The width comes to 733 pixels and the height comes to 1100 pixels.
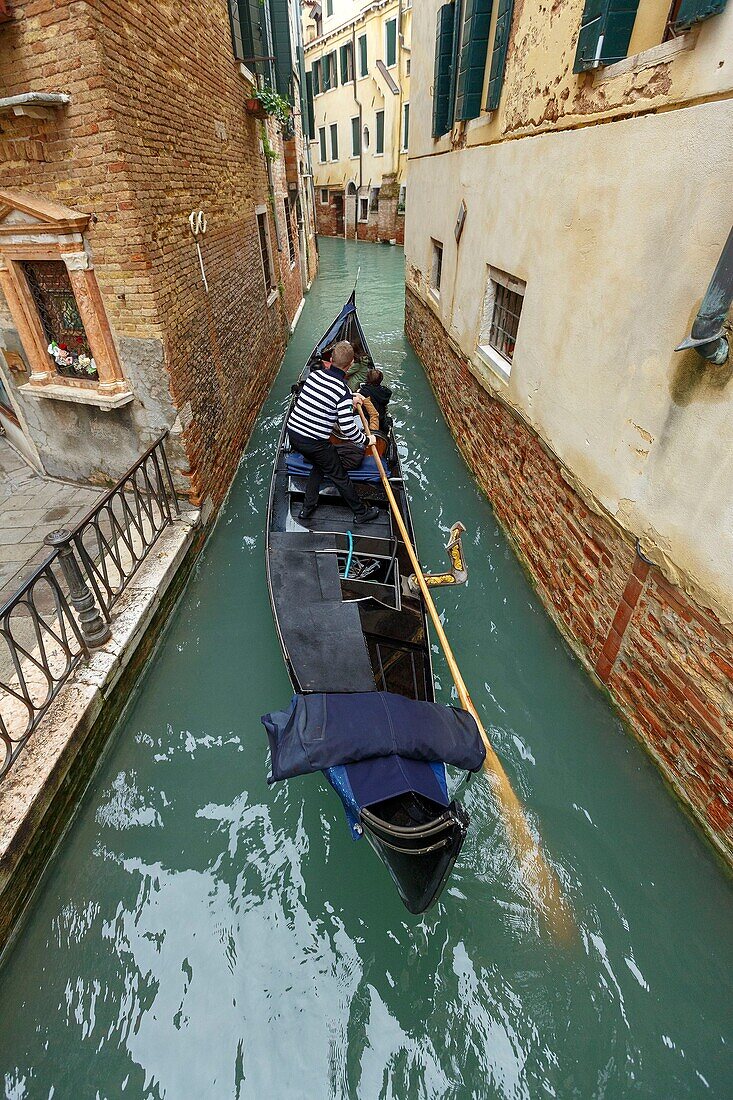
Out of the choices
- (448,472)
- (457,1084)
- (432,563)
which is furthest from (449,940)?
(448,472)

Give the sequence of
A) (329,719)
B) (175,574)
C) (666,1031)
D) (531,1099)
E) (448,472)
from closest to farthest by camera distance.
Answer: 1. (531,1099)
2. (666,1031)
3. (329,719)
4. (175,574)
5. (448,472)

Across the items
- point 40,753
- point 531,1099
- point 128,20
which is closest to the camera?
point 531,1099

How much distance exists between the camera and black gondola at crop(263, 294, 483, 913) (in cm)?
205

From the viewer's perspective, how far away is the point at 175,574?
4062 millimetres

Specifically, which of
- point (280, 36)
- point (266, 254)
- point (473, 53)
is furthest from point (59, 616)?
point (280, 36)

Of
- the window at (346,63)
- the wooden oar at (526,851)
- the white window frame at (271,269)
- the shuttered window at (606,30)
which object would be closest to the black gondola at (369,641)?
the wooden oar at (526,851)

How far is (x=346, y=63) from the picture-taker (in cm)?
2273

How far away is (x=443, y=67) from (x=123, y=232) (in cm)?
484

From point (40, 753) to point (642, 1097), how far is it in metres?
2.91

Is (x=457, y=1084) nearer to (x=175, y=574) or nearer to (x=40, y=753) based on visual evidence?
(x=40, y=753)

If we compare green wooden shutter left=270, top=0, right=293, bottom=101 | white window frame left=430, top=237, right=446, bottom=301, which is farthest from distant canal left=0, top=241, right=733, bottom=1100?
green wooden shutter left=270, top=0, right=293, bottom=101

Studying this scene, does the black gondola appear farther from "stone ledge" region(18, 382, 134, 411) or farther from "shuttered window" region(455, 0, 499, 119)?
"shuttered window" region(455, 0, 499, 119)

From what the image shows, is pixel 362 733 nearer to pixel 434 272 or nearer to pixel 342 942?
pixel 342 942

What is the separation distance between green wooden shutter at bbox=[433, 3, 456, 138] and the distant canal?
6.66 metres
